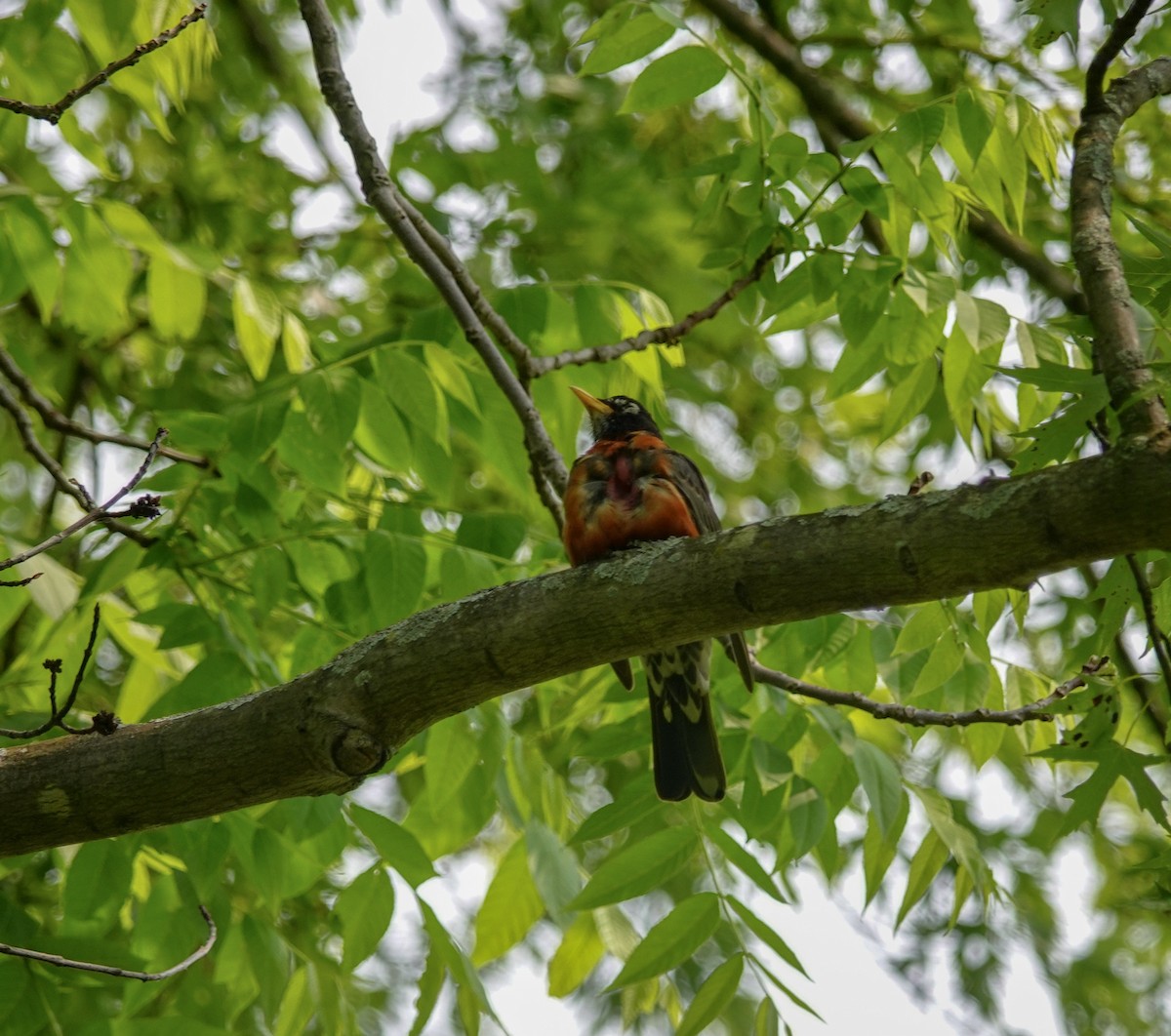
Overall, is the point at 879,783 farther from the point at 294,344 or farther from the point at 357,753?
the point at 294,344

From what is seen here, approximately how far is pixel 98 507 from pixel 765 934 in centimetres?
227

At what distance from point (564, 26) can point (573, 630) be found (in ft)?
22.6

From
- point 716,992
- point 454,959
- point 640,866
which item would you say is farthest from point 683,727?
point 454,959

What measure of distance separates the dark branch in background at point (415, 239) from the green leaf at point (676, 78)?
2.92 ft

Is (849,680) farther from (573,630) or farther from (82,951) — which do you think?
(82,951)

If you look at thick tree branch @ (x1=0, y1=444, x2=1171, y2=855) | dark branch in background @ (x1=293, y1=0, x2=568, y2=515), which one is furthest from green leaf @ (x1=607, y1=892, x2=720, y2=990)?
dark branch in background @ (x1=293, y1=0, x2=568, y2=515)

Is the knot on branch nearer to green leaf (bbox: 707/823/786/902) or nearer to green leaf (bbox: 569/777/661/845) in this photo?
green leaf (bbox: 569/777/661/845)

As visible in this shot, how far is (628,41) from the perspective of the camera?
13.3 ft

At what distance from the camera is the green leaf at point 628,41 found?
4.05 m

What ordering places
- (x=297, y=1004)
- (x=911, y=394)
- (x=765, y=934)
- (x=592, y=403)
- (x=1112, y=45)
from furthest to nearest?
(x=592, y=403) → (x=911, y=394) → (x=297, y=1004) → (x=765, y=934) → (x=1112, y=45)

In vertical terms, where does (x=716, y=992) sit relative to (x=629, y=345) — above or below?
below

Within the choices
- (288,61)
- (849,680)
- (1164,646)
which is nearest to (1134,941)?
(849,680)

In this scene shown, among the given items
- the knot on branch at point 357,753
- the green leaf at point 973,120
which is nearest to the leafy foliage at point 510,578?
the green leaf at point 973,120

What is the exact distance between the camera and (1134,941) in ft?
30.3
